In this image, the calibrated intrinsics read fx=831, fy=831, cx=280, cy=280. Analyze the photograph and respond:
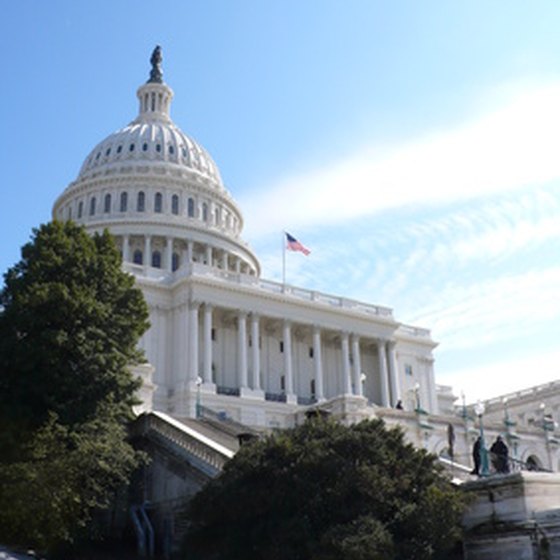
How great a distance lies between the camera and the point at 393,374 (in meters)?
86.9

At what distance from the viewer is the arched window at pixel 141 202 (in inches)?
4108

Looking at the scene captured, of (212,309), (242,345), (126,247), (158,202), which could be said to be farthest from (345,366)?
(158,202)

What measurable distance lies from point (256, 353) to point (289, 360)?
393cm

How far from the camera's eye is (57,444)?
29.5 metres

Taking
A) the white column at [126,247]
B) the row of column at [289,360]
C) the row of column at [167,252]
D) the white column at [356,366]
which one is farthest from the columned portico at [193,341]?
the white column at [126,247]

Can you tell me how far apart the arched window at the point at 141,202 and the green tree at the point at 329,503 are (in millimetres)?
81409

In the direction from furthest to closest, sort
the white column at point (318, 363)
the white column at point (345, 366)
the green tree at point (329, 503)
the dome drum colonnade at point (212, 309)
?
the white column at point (345, 366), the white column at point (318, 363), the dome drum colonnade at point (212, 309), the green tree at point (329, 503)

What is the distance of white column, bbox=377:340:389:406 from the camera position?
281ft

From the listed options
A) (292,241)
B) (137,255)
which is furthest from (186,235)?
(292,241)

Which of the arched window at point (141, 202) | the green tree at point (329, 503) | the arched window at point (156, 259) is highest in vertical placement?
the arched window at point (141, 202)

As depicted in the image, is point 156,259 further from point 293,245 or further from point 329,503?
point 329,503

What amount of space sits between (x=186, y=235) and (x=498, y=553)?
7850 centimetres

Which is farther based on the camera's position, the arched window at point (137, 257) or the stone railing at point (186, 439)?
the arched window at point (137, 257)

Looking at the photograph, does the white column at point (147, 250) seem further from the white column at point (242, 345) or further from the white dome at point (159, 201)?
the white column at point (242, 345)
